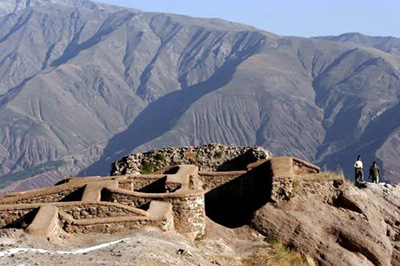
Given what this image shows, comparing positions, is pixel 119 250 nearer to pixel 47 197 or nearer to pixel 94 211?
pixel 94 211

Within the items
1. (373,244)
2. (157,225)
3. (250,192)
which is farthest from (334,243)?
(157,225)

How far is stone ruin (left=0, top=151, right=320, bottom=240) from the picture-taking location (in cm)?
2158

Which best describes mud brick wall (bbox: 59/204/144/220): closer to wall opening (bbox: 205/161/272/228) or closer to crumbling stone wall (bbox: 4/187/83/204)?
crumbling stone wall (bbox: 4/187/83/204)

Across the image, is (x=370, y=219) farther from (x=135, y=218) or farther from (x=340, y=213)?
(x=135, y=218)

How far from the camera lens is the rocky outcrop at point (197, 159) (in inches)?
1348

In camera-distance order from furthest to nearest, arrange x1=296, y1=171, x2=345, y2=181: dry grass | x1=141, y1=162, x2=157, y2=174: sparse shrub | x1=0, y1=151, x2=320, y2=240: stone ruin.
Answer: x1=141, y1=162, x2=157, y2=174: sparse shrub
x1=296, y1=171, x2=345, y2=181: dry grass
x1=0, y1=151, x2=320, y2=240: stone ruin

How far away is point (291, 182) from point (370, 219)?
3.49 m

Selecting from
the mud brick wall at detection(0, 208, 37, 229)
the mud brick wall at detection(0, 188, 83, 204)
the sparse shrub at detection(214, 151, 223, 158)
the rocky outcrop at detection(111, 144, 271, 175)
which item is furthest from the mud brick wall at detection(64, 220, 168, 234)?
the sparse shrub at detection(214, 151, 223, 158)

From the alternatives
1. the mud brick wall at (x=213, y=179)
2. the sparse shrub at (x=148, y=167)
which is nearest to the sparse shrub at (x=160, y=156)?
the sparse shrub at (x=148, y=167)

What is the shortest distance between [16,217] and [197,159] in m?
13.5

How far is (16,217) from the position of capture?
23375 millimetres

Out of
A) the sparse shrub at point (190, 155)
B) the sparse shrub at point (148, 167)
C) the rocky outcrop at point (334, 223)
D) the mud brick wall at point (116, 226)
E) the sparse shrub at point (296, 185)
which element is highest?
the mud brick wall at point (116, 226)

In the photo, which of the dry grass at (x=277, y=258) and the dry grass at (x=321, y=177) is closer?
the dry grass at (x=277, y=258)

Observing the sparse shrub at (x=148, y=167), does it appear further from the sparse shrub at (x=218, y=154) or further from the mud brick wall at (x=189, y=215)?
the mud brick wall at (x=189, y=215)
